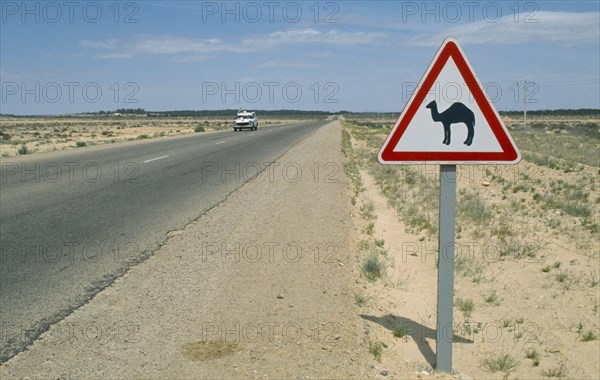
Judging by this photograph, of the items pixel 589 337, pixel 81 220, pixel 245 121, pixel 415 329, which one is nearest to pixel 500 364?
pixel 415 329

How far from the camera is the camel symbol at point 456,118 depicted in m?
3.73

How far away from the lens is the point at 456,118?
374 cm

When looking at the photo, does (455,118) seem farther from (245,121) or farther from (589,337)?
(245,121)

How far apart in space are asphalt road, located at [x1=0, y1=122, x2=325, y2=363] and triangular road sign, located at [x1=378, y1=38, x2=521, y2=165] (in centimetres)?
339

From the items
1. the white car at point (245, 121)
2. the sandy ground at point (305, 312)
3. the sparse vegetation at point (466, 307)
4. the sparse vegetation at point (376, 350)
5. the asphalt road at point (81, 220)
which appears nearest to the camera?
the sandy ground at point (305, 312)

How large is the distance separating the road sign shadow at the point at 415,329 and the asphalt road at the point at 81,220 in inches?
110

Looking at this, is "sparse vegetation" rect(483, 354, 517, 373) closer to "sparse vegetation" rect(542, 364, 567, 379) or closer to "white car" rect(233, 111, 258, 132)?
"sparse vegetation" rect(542, 364, 567, 379)

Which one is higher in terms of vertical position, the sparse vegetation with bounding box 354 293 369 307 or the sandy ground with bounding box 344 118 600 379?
the sparse vegetation with bounding box 354 293 369 307

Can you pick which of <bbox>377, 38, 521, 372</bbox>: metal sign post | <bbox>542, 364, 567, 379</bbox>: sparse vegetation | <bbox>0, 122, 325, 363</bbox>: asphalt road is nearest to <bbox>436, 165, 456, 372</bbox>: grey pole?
<bbox>377, 38, 521, 372</bbox>: metal sign post

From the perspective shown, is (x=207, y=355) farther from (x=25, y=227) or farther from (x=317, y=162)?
(x=317, y=162)

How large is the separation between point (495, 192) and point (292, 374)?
1429cm

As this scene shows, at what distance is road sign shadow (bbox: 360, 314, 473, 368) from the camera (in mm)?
4801

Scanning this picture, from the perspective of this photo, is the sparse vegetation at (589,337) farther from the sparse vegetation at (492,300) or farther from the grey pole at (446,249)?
the grey pole at (446,249)

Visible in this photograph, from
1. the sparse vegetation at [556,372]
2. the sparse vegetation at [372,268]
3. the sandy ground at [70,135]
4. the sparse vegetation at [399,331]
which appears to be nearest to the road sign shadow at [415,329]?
the sparse vegetation at [399,331]
